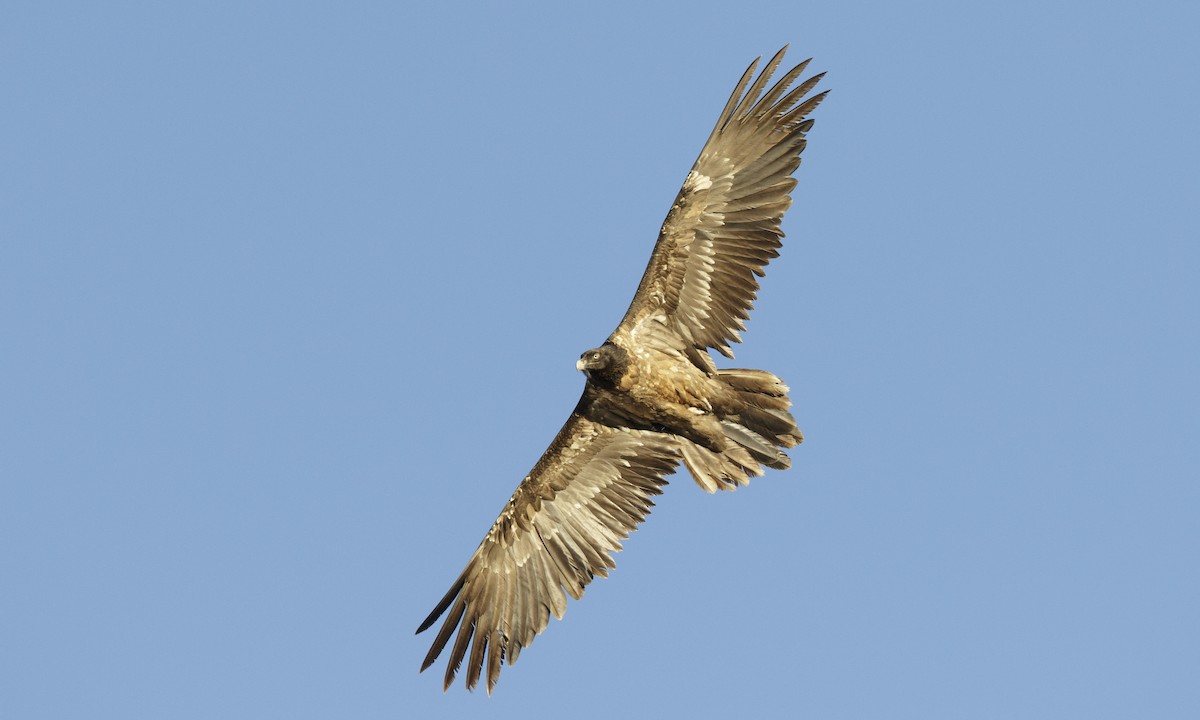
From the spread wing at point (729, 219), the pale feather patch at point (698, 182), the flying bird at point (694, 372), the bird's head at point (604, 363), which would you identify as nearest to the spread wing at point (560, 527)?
the flying bird at point (694, 372)

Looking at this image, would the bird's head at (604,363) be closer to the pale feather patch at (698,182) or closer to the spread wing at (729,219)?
the spread wing at (729,219)

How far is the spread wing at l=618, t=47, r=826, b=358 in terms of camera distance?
51.6 feet

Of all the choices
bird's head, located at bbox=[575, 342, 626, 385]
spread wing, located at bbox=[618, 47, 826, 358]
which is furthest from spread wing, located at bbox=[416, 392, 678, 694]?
spread wing, located at bbox=[618, 47, 826, 358]

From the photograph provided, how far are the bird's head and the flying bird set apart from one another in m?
0.02

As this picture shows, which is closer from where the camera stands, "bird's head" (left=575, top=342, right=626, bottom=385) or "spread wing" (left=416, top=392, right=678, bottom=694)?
"bird's head" (left=575, top=342, right=626, bottom=385)

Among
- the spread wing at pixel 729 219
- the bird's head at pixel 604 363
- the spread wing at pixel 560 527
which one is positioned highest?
the spread wing at pixel 729 219

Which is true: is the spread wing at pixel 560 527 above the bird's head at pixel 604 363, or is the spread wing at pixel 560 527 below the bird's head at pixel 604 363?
below

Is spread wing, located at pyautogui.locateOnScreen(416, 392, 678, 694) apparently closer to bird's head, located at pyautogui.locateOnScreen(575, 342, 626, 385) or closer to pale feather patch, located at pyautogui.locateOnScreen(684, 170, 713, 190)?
bird's head, located at pyautogui.locateOnScreen(575, 342, 626, 385)

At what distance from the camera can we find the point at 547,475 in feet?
53.5

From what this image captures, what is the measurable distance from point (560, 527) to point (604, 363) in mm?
1839

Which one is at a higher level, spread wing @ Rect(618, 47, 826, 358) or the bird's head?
spread wing @ Rect(618, 47, 826, 358)

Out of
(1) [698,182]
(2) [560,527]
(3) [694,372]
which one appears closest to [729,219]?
(1) [698,182]

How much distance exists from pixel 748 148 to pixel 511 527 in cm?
431

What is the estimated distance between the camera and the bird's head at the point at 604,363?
50.4ft
